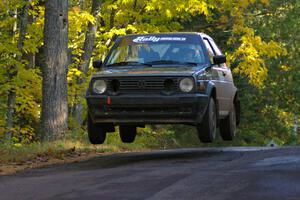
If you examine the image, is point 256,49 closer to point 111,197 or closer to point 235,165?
point 235,165

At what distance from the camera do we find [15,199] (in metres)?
7.21

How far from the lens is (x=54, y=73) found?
1655cm

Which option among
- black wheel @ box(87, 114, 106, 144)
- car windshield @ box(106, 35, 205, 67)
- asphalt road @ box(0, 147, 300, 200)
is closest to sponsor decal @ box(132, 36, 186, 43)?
car windshield @ box(106, 35, 205, 67)

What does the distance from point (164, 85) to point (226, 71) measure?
292 centimetres

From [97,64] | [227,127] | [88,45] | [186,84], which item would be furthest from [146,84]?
[88,45]

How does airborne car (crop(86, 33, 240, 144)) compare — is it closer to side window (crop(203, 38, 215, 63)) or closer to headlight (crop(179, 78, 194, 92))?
headlight (crop(179, 78, 194, 92))

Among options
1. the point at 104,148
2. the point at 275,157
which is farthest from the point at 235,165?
the point at 104,148

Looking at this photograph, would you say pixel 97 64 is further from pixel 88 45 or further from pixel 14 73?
pixel 88 45

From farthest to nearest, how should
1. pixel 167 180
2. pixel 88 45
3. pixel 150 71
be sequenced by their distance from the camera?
1. pixel 88 45
2. pixel 150 71
3. pixel 167 180

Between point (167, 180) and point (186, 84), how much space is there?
10.9ft

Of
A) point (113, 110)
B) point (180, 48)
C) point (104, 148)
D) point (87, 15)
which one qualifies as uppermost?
point (87, 15)

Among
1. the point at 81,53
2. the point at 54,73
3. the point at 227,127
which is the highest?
the point at 81,53

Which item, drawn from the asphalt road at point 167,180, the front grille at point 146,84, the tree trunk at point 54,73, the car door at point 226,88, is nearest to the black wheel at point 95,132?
the front grille at point 146,84

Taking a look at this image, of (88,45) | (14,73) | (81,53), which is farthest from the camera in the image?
(81,53)
